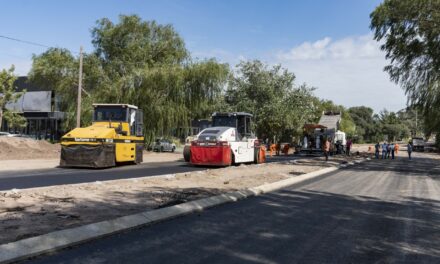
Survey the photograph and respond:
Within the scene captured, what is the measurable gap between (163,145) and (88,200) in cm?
3144

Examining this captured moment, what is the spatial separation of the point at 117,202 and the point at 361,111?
143m

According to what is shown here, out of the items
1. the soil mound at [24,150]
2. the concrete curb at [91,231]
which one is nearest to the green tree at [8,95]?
the soil mound at [24,150]

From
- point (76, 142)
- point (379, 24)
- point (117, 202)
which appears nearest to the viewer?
point (117, 202)

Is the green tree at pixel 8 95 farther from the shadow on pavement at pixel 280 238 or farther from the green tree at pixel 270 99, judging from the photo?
the shadow on pavement at pixel 280 238

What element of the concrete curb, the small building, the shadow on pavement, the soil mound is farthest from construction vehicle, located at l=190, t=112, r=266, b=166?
the small building

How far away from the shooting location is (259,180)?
50.4ft

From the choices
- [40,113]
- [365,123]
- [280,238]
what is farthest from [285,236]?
[365,123]

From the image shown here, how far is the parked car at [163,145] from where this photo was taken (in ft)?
132

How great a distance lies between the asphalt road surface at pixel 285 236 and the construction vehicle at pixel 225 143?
33.3 feet

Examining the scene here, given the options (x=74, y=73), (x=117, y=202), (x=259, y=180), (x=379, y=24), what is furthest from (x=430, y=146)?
(x=117, y=202)

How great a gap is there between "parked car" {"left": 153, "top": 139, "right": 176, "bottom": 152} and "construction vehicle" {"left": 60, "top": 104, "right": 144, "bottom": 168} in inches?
686

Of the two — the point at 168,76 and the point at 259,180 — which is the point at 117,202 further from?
the point at 168,76

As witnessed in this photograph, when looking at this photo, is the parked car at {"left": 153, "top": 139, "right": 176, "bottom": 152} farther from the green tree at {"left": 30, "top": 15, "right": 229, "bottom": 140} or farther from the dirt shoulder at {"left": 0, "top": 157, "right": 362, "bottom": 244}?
the dirt shoulder at {"left": 0, "top": 157, "right": 362, "bottom": 244}

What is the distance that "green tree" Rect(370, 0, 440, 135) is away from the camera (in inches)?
982
